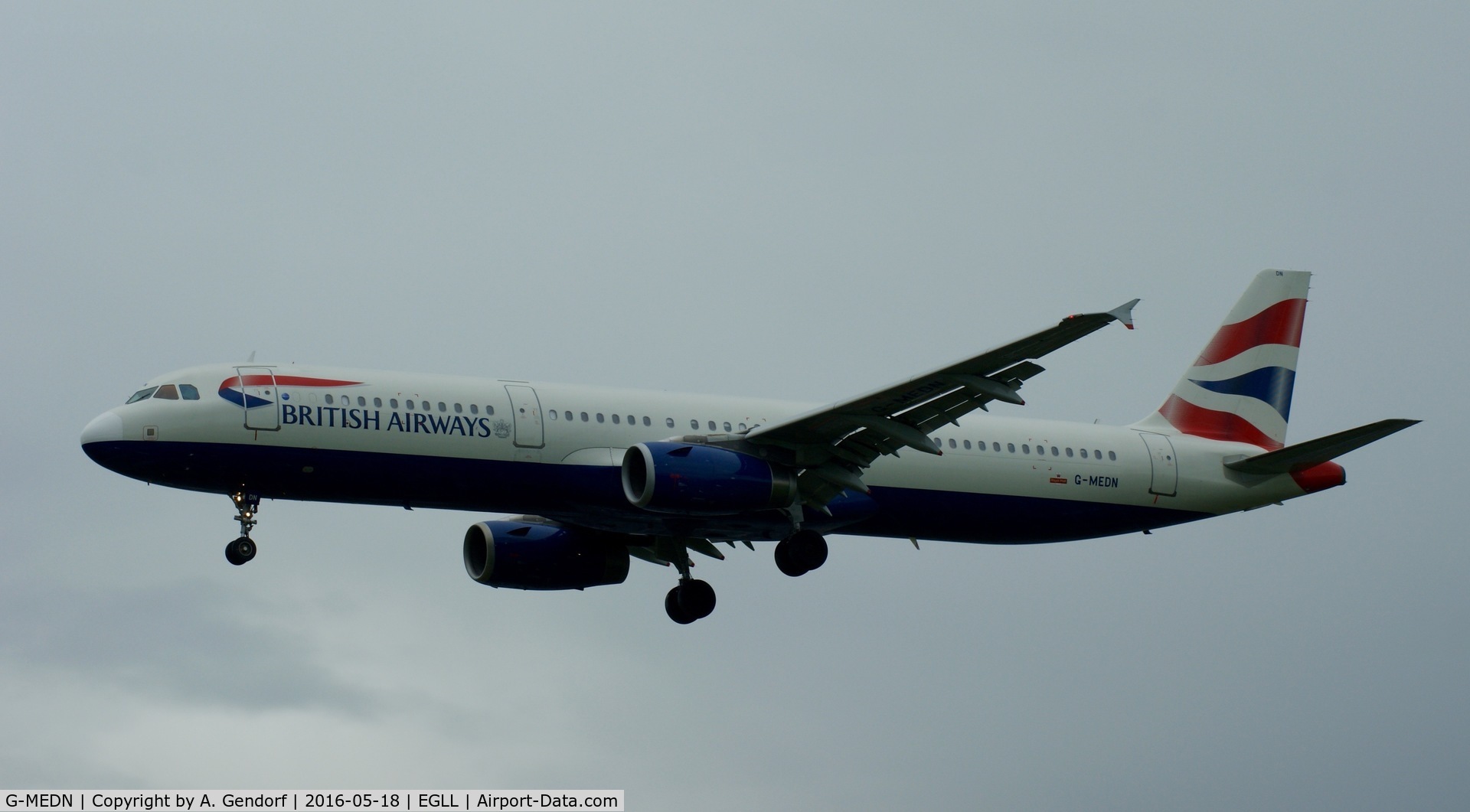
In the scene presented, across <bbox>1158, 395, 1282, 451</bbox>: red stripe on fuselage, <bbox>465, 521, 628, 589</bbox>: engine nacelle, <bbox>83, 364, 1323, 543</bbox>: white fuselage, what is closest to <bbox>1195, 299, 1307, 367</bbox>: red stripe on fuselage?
<bbox>1158, 395, 1282, 451</bbox>: red stripe on fuselage

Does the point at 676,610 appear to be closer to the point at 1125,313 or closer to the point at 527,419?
the point at 527,419

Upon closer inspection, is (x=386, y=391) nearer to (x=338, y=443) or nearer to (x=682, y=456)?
(x=338, y=443)

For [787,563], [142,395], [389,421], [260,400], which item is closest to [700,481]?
[787,563]

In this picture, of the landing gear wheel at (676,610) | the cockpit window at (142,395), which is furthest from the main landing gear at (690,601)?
the cockpit window at (142,395)

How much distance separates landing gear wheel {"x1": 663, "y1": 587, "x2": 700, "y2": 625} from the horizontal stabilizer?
41.0 ft

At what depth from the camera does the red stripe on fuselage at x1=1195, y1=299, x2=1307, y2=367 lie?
42.3m

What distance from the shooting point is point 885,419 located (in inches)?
1314

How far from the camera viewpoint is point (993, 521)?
3769 centimetres

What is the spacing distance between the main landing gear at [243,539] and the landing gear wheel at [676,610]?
1009 centimetres

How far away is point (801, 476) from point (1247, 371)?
13099mm

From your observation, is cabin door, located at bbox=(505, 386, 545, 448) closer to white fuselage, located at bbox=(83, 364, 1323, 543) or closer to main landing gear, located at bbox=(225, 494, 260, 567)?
white fuselage, located at bbox=(83, 364, 1323, 543)

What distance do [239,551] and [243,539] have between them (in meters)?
0.24

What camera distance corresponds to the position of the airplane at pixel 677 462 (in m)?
32.7

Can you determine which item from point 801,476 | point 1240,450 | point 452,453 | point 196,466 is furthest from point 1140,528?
point 196,466
